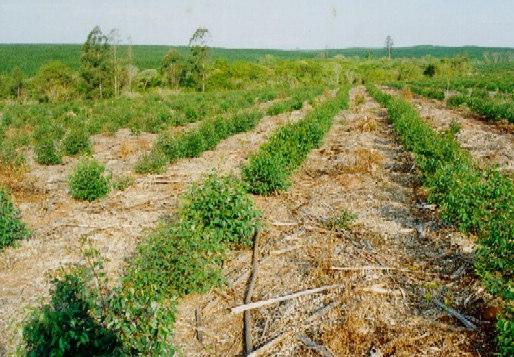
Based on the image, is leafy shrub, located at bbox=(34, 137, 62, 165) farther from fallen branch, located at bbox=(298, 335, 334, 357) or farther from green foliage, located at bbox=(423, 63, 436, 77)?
green foliage, located at bbox=(423, 63, 436, 77)

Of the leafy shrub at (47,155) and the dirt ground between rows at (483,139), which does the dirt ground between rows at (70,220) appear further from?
the dirt ground between rows at (483,139)

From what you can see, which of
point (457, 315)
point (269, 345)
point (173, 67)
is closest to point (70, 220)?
point (269, 345)

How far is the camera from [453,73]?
86.1 metres

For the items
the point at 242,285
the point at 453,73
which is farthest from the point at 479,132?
the point at 453,73

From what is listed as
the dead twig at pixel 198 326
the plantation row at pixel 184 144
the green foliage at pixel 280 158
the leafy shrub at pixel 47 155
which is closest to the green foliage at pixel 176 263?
the dead twig at pixel 198 326

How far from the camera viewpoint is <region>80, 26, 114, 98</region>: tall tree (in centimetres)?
4700

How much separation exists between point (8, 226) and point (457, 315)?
21.6ft

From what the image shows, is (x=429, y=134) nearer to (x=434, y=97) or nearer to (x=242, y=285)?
(x=242, y=285)

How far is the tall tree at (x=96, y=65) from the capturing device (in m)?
47.0

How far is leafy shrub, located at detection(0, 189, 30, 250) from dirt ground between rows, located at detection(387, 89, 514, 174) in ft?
32.2

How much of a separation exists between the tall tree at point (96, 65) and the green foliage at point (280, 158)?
124 feet

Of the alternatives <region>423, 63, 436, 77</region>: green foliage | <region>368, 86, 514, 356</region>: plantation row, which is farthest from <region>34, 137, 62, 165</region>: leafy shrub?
<region>423, 63, 436, 77</region>: green foliage

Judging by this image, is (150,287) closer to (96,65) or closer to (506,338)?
(506,338)

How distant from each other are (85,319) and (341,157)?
1097 centimetres
